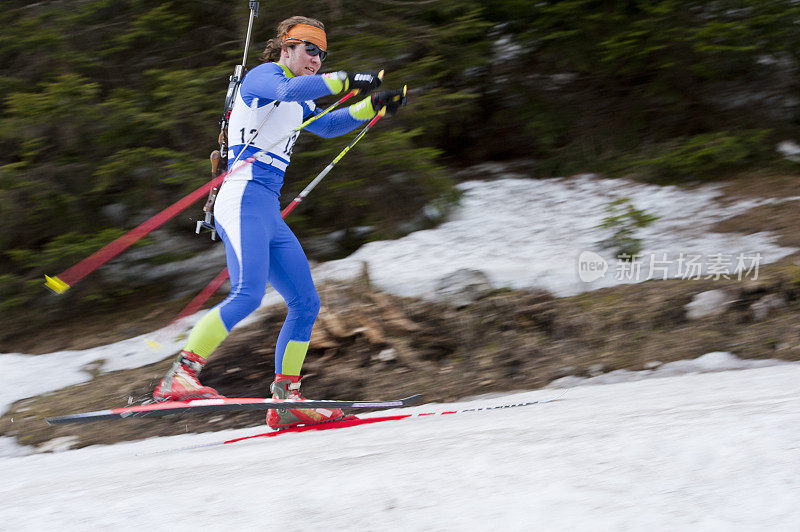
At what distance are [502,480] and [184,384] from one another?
2.20 meters

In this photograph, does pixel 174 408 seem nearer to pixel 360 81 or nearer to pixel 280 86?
pixel 280 86

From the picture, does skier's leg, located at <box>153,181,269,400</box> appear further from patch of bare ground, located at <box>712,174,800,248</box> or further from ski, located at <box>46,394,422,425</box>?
patch of bare ground, located at <box>712,174,800,248</box>

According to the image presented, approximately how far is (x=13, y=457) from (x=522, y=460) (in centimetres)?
380

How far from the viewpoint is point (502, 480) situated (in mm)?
2330

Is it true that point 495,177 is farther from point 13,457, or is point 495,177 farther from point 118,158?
point 13,457

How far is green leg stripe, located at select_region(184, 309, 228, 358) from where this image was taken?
3.90 meters

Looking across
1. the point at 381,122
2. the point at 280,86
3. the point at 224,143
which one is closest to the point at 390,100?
the point at 280,86

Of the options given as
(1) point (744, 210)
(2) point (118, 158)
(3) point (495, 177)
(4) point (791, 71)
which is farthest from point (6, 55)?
(4) point (791, 71)

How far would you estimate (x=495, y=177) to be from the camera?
8.52 meters

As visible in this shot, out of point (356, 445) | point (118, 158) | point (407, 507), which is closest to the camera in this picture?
point (407, 507)

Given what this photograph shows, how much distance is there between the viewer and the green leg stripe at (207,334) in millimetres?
3898

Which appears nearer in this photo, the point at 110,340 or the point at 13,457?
the point at 13,457

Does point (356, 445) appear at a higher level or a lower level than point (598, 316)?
higher

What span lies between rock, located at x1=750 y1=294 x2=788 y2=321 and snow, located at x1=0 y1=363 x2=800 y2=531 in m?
1.58
